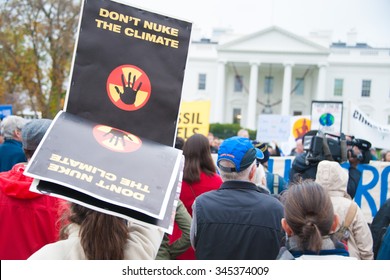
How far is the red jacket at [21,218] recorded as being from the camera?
2734mm

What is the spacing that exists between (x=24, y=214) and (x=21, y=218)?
0.09ft

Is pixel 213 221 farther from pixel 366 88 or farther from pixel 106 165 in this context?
pixel 366 88

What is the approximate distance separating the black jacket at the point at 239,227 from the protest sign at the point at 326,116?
6745 mm

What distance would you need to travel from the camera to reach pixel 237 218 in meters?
2.77

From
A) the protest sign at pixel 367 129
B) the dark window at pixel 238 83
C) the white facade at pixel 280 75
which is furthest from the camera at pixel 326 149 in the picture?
the dark window at pixel 238 83

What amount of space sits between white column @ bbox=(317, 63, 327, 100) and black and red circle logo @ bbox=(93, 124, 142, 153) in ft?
185

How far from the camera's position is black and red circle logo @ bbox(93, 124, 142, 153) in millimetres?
1817

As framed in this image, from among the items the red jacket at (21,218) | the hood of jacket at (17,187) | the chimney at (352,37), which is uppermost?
the chimney at (352,37)

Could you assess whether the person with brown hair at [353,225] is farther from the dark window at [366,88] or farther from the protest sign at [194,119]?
the dark window at [366,88]

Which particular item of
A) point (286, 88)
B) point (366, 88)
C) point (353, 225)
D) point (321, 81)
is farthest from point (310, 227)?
point (366, 88)

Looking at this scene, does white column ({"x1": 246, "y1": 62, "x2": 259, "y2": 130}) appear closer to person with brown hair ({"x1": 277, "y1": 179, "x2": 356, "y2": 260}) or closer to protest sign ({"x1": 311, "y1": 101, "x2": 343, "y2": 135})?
protest sign ({"x1": 311, "y1": 101, "x2": 343, "y2": 135})

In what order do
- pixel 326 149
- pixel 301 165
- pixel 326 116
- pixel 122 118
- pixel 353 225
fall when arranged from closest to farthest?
pixel 122 118 < pixel 353 225 < pixel 326 149 < pixel 301 165 < pixel 326 116

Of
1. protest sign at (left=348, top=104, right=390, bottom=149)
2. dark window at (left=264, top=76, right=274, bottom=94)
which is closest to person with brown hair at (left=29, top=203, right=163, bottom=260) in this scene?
protest sign at (left=348, top=104, right=390, bottom=149)
